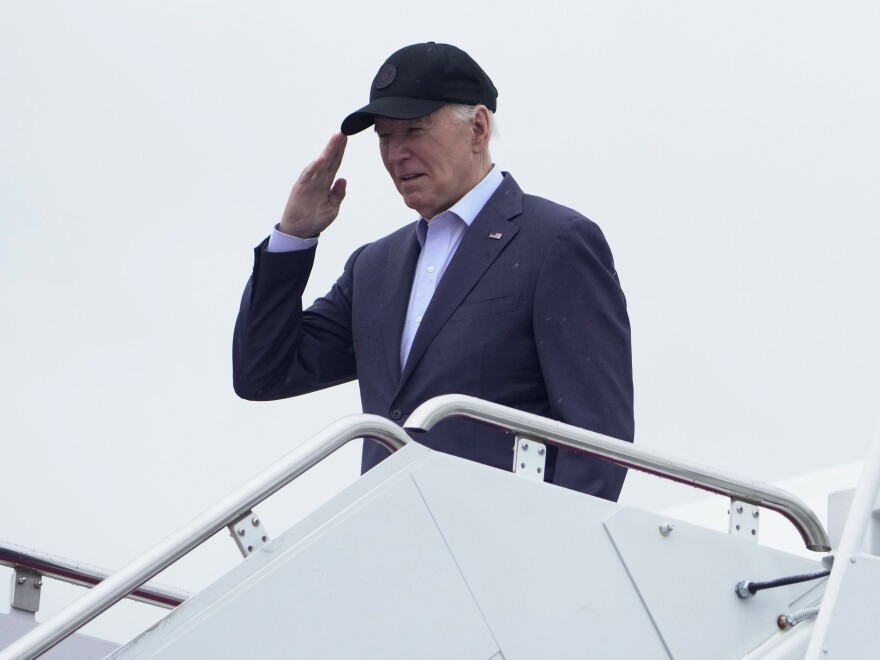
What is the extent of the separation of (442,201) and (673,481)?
3.23 ft

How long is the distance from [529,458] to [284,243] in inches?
44.9

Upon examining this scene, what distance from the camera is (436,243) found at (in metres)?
3.84

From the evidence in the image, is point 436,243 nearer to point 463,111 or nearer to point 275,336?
point 463,111

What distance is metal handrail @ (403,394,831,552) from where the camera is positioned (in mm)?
2971

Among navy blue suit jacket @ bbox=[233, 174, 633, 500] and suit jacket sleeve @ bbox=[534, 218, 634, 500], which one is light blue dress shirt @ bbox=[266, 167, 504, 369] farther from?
suit jacket sleeve @ bbox=[534, 218, 634, 500]

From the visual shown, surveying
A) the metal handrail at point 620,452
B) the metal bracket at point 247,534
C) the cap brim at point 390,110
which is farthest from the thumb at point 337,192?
the metal bracket at point 247,534

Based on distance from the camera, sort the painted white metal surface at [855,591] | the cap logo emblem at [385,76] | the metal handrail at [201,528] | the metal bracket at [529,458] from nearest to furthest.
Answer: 1. the metal handrail at [201,528]
2. the metal bracket at [529,458]
3. the painted white metal surface at [855,591]
4. the cap logo emblem at [385,76]

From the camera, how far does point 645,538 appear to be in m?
3.26

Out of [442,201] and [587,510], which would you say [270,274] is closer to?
[442,201]

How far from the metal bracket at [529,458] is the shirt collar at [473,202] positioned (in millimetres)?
812

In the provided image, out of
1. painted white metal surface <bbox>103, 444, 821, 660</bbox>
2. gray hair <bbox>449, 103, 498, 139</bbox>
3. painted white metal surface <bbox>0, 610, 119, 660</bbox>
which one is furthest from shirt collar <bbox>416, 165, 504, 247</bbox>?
painted white metal surface <bbox>0, 610, 119, 660</bbox>

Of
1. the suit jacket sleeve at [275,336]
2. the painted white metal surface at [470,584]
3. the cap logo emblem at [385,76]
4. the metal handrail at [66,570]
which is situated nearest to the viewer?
the painted white metal surface at [470,584]

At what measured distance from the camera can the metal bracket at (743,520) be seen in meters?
3.51

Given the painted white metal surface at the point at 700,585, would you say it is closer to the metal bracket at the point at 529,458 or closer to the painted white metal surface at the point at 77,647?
the metal bracket at the point at 529,458
